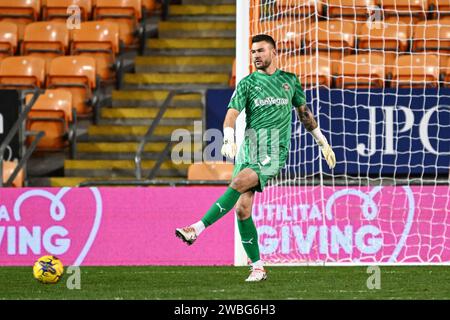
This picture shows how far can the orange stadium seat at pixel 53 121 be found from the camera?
A: 13.5 metres

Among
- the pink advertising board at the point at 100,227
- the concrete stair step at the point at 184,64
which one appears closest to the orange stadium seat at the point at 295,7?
the concrete stair step at the point at 184,64

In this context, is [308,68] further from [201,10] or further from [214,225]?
[201,10]

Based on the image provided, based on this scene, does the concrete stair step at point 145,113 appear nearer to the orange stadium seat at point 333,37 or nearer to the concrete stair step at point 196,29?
the concrete stair step at point 196,29

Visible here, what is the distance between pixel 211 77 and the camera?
47.6 feet

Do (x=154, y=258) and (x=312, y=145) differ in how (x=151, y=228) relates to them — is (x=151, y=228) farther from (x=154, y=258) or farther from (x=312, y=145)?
(x=312, y=145)

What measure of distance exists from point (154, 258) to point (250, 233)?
9.31ft

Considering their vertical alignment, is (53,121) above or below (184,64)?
below

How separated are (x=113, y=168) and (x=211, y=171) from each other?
1.70 m

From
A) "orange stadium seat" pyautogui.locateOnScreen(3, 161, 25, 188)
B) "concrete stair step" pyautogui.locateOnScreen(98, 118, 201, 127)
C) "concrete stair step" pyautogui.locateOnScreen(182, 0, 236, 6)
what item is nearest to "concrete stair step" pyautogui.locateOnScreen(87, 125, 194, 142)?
"concrete stair step" pyautogui.locateOnScreen(98, 118, 201, 127)

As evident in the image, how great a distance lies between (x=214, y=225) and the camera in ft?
37.4

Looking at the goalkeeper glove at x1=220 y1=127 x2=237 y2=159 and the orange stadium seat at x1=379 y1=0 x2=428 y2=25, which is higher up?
the orange stadium seat at x1=379 y1=0 x2=428 y2=25

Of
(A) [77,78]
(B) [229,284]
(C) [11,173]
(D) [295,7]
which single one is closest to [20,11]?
(A) [77,78]

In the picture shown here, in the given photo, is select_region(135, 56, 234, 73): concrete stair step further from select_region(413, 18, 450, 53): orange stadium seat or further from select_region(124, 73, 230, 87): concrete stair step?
select_region(413, 18, 450, 53): orange stadium seat

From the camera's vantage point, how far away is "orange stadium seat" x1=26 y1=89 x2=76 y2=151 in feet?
44.3
